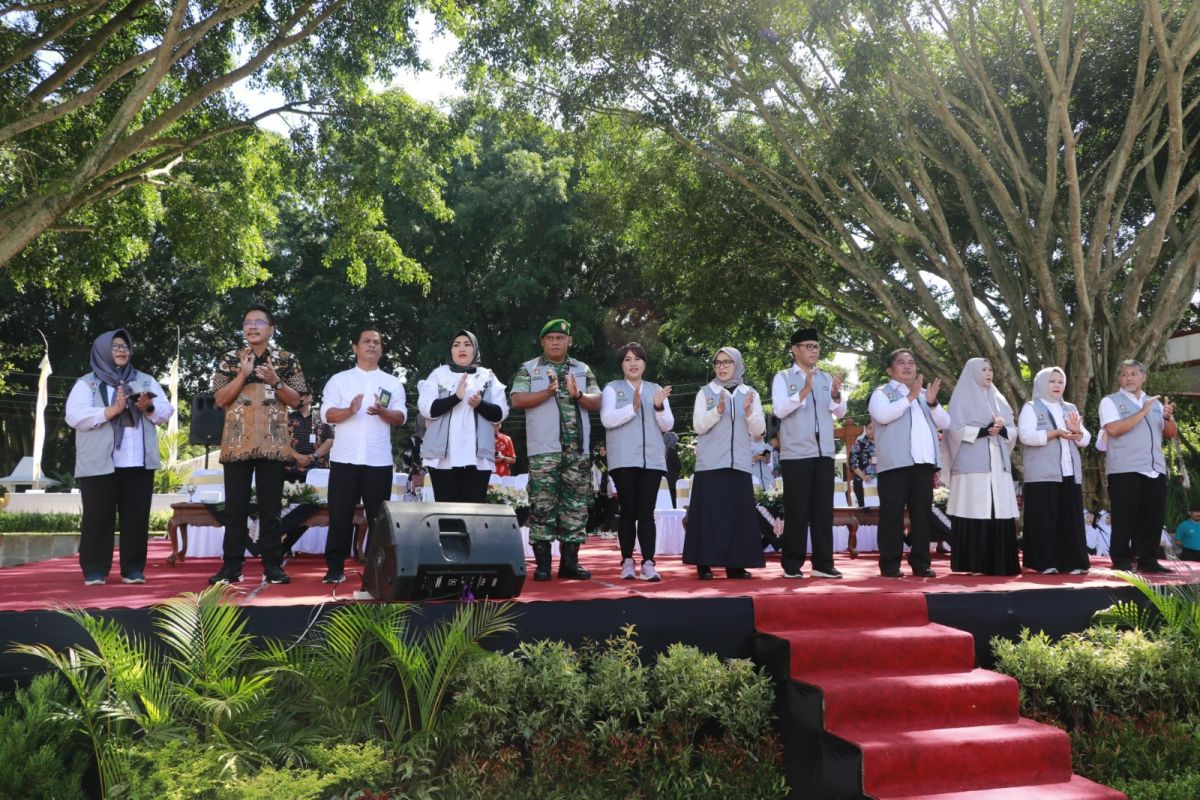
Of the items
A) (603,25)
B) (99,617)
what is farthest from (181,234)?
(99,617)

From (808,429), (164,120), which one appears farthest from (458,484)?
(164,120)

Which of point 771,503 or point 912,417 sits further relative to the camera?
point 771,503

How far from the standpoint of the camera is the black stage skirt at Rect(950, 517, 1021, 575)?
7.29 metres

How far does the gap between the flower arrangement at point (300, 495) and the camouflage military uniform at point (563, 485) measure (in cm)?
315

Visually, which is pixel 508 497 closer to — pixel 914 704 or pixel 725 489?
pixel 725 489

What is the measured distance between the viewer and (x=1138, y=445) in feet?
24.7

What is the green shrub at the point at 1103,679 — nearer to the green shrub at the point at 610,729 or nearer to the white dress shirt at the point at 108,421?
the green shrub at the point at 610,729

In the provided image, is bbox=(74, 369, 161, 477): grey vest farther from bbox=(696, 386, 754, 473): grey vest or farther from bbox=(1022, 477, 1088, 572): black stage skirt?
bbox=(1022, 477, 1088, 572): black stage skirt

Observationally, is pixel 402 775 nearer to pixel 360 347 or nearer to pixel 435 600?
pixel 435 600

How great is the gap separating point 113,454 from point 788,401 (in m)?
4.48

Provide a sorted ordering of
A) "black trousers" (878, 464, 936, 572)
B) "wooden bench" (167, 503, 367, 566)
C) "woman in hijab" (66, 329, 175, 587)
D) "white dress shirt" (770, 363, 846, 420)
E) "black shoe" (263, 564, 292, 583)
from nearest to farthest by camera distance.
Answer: "black shoe" (263, 564, 292, 583) < "woman in hijab" (66, 329, 175, 587) < "white dress shirt" (770, 363, 846, 420) < "black trousers" (878, 464, 936, 572) < "wooden bench" (167, 503, 367, 566)

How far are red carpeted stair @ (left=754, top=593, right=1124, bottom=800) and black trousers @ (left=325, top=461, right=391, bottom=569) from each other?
251 centimetres

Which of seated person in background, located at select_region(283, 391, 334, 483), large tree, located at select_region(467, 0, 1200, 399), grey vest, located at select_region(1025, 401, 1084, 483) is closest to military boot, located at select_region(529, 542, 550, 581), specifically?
seated person in background, located at select_region(283, 391, 334, 483)

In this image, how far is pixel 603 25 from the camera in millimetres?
11383
